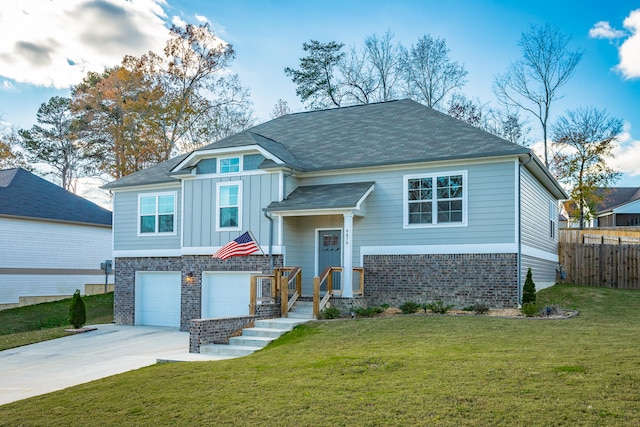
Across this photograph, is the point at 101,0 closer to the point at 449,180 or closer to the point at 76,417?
the point at 449,180

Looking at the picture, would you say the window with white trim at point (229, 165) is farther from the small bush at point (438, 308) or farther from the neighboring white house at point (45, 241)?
the neighboring white house at point (45, 241)

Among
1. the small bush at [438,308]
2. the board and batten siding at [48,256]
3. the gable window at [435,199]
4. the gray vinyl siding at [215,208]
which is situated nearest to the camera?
the small bush at [438,308]

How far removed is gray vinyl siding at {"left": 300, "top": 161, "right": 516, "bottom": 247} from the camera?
15.3 m

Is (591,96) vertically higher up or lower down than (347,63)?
lower down

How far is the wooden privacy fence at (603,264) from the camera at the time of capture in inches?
843

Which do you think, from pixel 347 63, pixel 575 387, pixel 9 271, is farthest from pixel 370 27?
pixel 575 387

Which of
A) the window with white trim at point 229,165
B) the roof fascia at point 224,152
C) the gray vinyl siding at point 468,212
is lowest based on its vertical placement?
the gray vinyl siding at point 468,212

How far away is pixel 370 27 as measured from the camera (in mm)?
34875

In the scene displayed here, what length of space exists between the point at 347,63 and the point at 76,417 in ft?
100

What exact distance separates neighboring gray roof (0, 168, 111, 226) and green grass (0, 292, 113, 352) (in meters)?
4.12

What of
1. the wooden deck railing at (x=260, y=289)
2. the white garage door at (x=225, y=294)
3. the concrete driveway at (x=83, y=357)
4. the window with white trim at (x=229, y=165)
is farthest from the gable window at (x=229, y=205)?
the concrete driveway at (x=83, y=357)

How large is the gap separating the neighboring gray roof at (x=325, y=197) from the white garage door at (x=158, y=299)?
5.52 m

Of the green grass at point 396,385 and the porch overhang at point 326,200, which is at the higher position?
the porch overhang at point 326,200

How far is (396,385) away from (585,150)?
1327 inches
